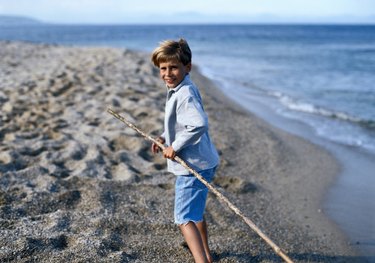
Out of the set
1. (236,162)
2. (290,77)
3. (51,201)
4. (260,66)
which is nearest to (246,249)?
(51,201)

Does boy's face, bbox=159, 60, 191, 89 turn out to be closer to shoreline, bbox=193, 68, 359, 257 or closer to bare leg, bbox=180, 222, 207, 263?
bare leg, bbox=180, 222, 207, 263

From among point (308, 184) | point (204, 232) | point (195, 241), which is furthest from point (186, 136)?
point (308, 184)

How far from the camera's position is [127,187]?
418 cm

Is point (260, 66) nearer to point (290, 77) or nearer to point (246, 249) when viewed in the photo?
point (290, 77)

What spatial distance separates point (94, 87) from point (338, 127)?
15.6 ft

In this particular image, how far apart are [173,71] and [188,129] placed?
1.24ft

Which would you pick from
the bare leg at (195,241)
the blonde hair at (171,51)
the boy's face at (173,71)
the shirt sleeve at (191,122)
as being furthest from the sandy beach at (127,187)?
the blonde hair at (171,51)

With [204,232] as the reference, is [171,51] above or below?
above

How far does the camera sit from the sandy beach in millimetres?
3209

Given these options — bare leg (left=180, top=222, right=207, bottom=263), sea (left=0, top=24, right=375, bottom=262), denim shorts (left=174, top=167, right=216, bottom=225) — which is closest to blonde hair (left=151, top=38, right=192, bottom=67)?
sea (left=0, top=24, right=375, bottom=262)

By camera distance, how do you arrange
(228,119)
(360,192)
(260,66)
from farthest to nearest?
(260,66)
(228,119)
(360,192)

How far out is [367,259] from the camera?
3.52 m

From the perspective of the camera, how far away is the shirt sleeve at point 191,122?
2.58m

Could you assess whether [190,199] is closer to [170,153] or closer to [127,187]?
[170,153]
